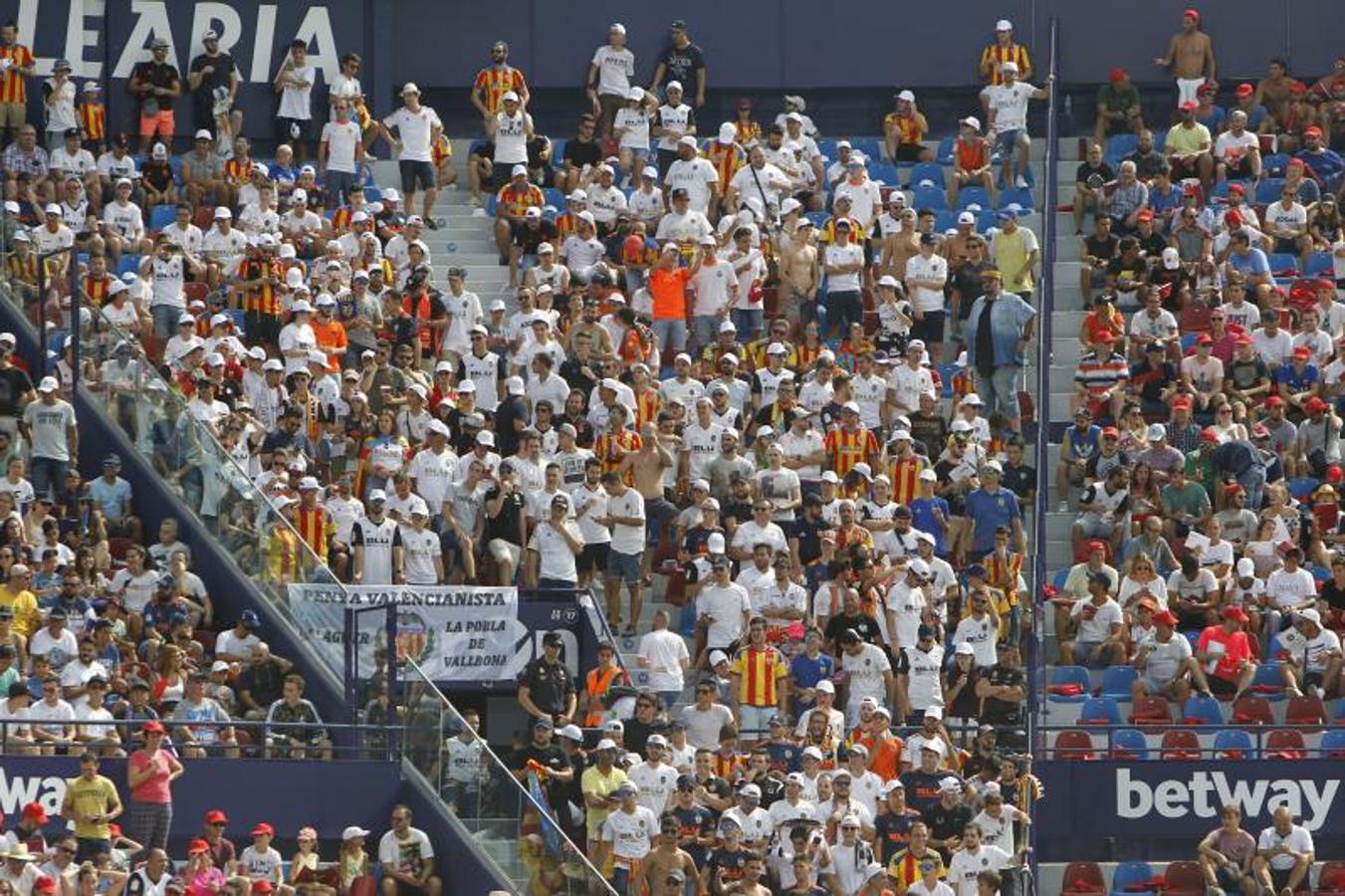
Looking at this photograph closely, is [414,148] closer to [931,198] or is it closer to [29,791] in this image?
[931,198]

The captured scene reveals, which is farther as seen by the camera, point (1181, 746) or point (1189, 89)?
point (1189, 89)

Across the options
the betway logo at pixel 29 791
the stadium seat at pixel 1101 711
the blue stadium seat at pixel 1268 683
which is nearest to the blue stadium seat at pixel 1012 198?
the blue stadium seat at pixel 1268 683

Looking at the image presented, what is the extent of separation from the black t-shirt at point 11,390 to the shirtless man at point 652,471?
557 centimetres

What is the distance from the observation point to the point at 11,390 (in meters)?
32.1

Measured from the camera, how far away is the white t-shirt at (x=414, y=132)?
1469 inches

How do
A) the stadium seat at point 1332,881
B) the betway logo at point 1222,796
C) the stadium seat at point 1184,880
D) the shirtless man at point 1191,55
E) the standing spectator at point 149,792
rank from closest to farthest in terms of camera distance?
the standing spectator at point 149,792, the stadium seat at point 1184,880, the stadium seat at point 1332,881, the betway logo at point 1222,796, the shirtless man at point 1191,55

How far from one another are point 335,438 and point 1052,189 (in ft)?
26.3

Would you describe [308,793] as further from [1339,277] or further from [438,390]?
[1339,277]

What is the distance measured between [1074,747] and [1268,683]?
191 centimetres

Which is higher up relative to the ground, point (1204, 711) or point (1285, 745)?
point (1204, 711)

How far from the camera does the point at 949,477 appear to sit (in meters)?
32.2

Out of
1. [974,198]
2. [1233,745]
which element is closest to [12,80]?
[974,198]

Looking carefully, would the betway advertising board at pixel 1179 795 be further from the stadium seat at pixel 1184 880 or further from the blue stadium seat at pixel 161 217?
the blue stadium seat at pixel 161 217

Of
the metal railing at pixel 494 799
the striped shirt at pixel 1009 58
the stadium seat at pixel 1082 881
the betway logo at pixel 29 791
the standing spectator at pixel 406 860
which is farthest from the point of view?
the striped shirt at pixel 1009 58
